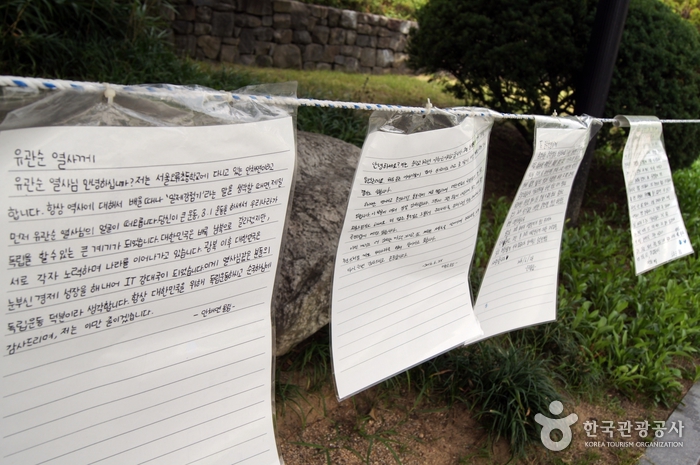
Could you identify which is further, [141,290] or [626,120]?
[626,120]

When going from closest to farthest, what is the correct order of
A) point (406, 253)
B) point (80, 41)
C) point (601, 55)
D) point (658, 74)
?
1. point (406, 253)
2. point (601, 55)
3. point (658, 74)
4. point (80, 41)

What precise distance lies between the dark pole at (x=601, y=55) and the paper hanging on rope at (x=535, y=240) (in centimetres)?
158

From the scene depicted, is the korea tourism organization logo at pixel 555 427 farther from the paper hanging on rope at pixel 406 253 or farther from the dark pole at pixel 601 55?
the dark pole at pixel 601 55

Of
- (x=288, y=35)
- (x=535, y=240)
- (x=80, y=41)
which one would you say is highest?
(x=288, y=35)

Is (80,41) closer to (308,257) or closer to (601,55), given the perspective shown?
(308,257)

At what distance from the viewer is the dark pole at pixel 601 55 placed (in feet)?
10.3

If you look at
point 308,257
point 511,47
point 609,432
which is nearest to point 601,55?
point 511,47

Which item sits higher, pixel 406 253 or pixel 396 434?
pixel 406 253

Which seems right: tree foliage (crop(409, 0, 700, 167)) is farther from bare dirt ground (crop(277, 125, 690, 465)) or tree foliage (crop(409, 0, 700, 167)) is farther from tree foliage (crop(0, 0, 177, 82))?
bare dirt ground (crop(277, 125, 690, 465))

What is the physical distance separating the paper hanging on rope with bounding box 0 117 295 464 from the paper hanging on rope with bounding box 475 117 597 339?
0.98m

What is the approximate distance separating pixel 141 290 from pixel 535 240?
56.6 inches

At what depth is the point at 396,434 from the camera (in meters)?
2.10

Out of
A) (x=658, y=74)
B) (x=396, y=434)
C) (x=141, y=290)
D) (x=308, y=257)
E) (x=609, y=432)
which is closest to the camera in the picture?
(x=141, y=290)

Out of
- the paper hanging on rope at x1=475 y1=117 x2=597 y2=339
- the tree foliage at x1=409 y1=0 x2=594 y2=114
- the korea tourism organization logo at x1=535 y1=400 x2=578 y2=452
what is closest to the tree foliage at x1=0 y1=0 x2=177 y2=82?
the tree foliage at x1=409 y1=0 x2=594 y2=114
